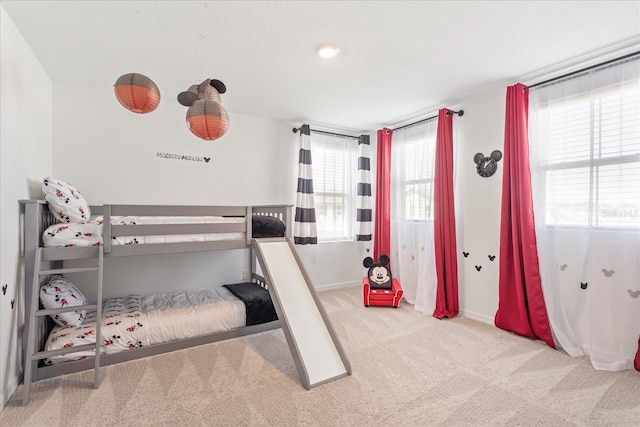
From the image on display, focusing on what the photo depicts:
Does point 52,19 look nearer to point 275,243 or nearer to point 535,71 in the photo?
point 275,243

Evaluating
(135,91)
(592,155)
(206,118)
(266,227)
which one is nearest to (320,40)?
(206,118)

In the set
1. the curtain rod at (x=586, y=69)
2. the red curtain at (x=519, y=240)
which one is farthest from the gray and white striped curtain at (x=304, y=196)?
the curtain rod at (x=586, y=69)

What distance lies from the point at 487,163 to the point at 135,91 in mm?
3156

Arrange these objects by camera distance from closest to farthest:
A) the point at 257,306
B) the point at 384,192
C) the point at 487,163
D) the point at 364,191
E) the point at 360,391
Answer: the point at 360,391
the point at 257,306
the point at 487,163
the point at 384,192
the point at 364,191

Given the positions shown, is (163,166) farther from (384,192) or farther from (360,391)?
(360,391)

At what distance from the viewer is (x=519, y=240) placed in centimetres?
288

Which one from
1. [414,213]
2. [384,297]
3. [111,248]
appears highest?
[414,213]

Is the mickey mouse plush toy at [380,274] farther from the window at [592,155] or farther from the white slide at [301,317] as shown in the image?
the window at [592,155]

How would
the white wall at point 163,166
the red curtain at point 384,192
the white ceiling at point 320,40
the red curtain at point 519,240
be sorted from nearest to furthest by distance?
the white ceiling at point 320,40
the red curtain at point 519,240
the white wall at point 163,166
the red curtain at point 384,192

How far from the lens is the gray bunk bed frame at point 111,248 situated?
213cm

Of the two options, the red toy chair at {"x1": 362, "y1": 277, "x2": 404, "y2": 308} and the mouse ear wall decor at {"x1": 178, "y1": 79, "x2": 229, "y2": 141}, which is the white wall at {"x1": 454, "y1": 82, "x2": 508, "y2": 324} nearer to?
the red toy chair at {"x1": 362, "y1": 277, "x2": 404, "y2": 308}

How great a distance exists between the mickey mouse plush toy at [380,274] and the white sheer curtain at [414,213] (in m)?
0.31

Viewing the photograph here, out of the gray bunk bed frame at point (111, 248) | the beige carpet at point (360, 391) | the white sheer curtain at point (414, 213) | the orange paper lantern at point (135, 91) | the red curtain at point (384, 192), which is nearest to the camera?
the orange paper lantern at point (135, 91)

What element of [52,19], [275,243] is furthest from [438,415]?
[52,19]
